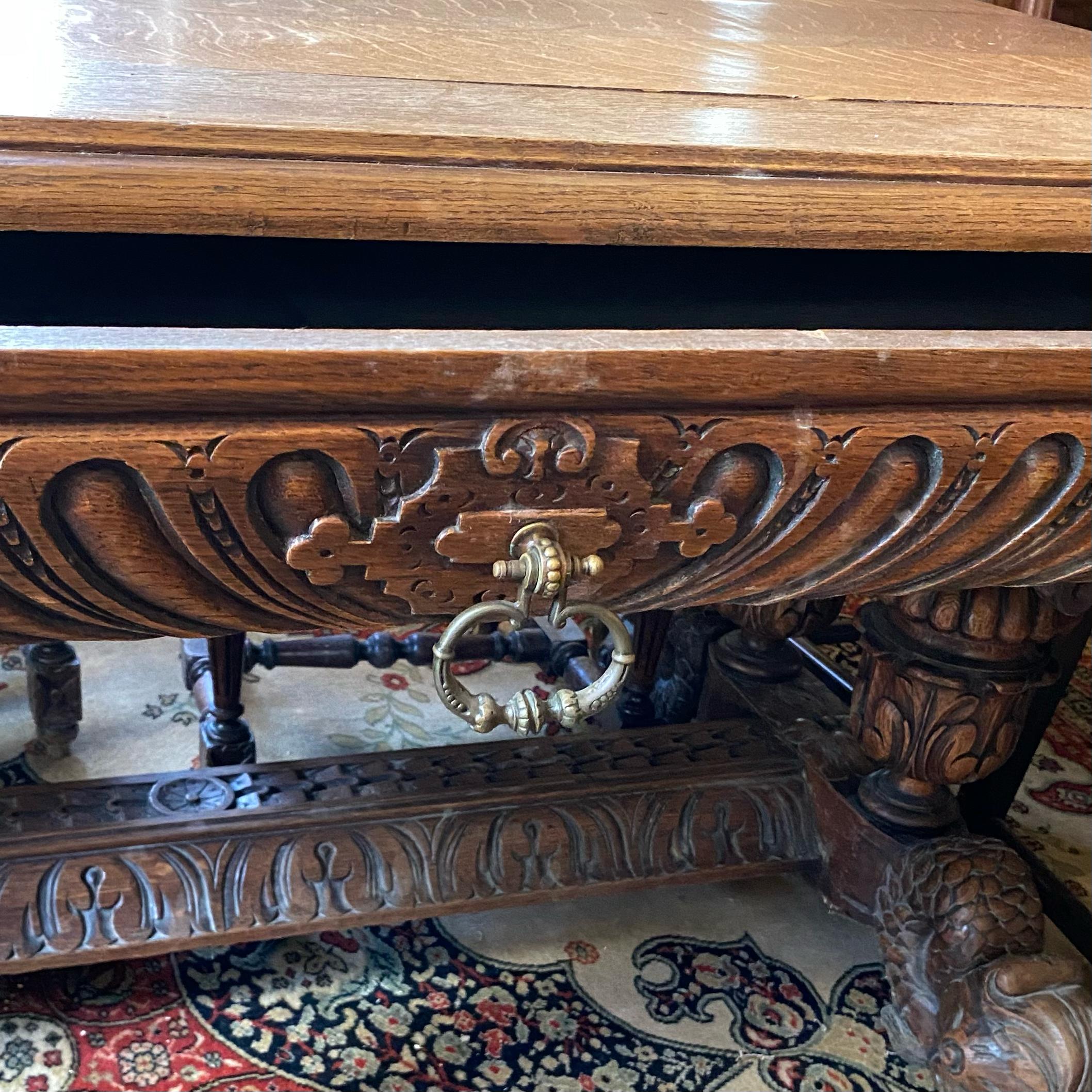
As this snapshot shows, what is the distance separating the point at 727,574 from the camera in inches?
23.1

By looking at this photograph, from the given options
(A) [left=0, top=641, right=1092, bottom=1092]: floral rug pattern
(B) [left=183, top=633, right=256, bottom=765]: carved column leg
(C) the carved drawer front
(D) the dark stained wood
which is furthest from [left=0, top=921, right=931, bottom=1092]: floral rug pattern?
(D) the dark stained wood

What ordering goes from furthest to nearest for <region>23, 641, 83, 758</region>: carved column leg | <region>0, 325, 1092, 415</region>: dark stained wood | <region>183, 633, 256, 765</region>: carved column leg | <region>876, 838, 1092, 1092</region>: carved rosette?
<region>23, 641, 83, 758</region>: carved column leg
<region>183, 633, 256, 765</region>: carved column leg
<region>876, 838, 1092, 1092</region>: carved rosette
<region>0, 325, 1092, 415</region>: dark stained wood

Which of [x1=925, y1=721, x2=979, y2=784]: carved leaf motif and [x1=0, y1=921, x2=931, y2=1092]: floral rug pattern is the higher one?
[x1=925, y1=721, x2=979, y2=784]: carved leaf motif

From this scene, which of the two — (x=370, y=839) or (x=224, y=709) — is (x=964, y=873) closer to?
(x=370, y=839)

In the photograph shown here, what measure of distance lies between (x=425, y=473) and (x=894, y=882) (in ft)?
2.07

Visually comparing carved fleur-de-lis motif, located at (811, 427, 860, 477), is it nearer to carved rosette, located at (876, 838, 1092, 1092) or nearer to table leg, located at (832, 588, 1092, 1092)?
table leg, located at (832, 588, 1092, 1092)

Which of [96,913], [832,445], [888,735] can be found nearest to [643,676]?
[888,735]

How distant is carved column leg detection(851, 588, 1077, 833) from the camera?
850 millimetres

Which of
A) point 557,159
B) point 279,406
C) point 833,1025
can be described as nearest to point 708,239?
point 557,159

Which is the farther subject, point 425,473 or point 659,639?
point 659,639

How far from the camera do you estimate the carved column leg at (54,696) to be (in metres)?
1.22

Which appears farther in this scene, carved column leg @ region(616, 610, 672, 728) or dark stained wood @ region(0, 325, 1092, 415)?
carved column leg @ region(616, 610, 672, 728)

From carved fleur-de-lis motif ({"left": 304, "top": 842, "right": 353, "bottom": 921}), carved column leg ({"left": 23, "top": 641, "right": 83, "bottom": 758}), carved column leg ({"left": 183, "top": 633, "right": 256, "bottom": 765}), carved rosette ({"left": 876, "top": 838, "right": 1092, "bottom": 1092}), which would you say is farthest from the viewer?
carved column leg ({"left": 23, "top": 641, "right": 83, "bottom": 758})

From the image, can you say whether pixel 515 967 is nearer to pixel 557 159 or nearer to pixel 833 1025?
pixel 833 1025
